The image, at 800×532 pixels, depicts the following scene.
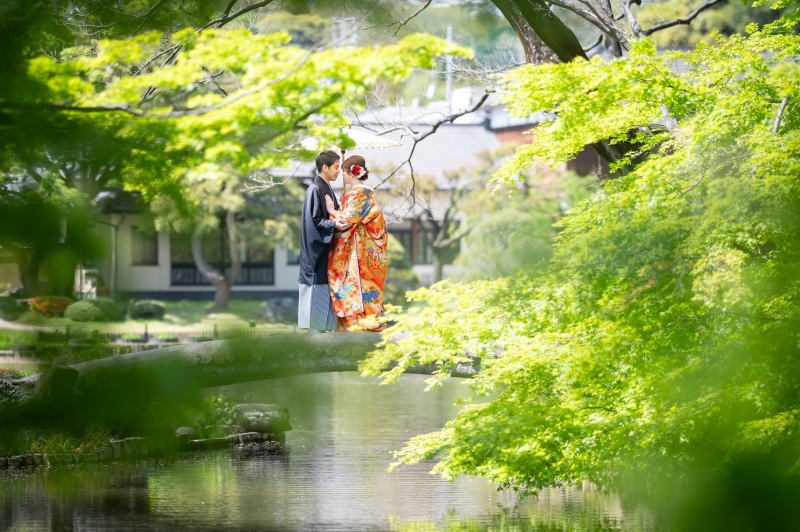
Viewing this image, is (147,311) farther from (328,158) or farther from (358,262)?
(328,158)

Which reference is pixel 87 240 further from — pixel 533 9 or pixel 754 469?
pixel 533 9

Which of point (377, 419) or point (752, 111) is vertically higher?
point (752, 111)

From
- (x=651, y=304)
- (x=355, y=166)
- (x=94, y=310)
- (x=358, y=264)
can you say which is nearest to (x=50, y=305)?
(x=94, y=310)

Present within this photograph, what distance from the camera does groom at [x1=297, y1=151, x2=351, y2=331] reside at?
9.31 metres

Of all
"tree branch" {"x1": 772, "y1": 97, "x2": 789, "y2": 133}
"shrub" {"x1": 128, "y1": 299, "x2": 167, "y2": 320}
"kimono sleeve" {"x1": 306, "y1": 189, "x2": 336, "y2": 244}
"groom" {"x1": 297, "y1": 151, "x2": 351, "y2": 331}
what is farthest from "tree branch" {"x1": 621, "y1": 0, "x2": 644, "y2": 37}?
"shrub" {"x1": 128, "y1": 299, "x2": 167, "y2": 320}

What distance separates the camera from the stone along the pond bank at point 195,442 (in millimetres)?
9992

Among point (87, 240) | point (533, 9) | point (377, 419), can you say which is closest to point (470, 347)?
point (533, 9)

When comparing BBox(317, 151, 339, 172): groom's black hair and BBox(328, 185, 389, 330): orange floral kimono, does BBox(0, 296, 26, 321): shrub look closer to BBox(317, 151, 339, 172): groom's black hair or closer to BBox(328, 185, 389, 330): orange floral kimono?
BBox(317, 151, 339, 172): groom's black hair

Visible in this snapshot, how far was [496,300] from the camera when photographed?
25.4 ft

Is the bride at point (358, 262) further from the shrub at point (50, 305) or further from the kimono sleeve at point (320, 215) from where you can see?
the shrub at point (50, 305)

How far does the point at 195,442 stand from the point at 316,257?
10.9ft

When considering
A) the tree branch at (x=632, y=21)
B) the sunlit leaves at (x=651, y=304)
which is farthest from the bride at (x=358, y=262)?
the tree branch at (x=632, y=21)

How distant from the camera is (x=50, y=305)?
8.74ft

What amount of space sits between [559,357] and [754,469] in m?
1.47
